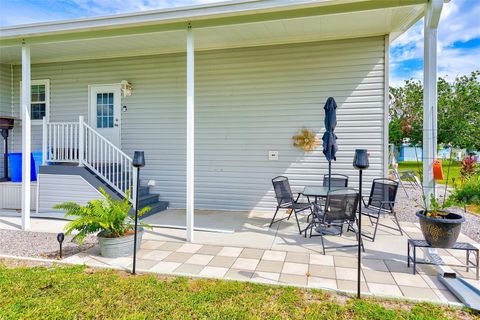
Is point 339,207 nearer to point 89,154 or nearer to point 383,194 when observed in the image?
point 383,194

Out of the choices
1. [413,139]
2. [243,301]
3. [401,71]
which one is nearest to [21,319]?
[243,301]

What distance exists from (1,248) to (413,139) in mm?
20663

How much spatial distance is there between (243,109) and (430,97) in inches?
140

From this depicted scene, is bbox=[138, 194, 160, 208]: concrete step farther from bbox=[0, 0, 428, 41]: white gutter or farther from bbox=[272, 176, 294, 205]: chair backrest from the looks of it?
bbox=[0, 0, 428, 41]: white gutter

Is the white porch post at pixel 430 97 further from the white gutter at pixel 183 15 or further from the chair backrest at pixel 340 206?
the chair backrest at pixel 340 206

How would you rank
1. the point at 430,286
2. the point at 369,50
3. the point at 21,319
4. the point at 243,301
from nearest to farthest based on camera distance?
1. the point at 21,319
2. the point at 243,301
3. the point at 430,286
4. the point at 369,50

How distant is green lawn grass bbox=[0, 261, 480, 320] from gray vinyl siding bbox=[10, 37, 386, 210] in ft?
11.4

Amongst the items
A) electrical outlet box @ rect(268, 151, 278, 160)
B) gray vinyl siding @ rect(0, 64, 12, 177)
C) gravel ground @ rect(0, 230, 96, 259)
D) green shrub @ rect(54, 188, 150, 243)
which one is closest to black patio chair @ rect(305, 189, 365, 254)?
electrical outlet box @ rect(268, 151, 278, 160)

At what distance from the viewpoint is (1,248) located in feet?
13.4

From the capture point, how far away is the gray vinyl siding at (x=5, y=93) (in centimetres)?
738

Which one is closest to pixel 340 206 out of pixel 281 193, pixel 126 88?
pixel 281 193

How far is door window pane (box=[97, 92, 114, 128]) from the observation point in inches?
277

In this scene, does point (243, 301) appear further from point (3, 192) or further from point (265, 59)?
point (3, 192)

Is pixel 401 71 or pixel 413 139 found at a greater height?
pixel 401 71
